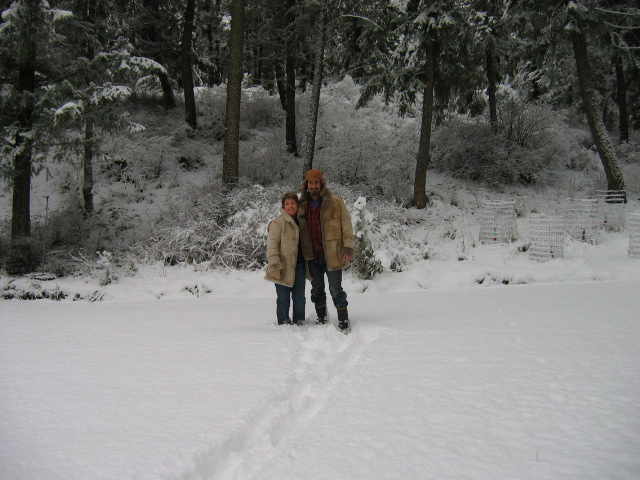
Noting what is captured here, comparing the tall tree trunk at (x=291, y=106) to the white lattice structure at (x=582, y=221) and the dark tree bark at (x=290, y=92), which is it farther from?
the white lattice structure at (x=582, y=221)

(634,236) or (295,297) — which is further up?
(634,236)

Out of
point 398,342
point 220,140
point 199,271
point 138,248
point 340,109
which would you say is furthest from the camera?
point 340,109

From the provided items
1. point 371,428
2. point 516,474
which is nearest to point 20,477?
point 371,428

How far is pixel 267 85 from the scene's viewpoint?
2569cm

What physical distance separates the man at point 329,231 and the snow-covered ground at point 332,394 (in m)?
0.48

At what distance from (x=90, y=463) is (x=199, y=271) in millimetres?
6987

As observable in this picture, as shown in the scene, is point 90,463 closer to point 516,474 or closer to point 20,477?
point 20,477

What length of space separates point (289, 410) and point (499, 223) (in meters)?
9.05

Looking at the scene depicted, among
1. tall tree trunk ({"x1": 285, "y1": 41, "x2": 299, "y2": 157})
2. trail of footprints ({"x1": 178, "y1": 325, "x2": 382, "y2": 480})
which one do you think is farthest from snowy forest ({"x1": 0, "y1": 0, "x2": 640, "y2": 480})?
tall tree trunk ({"x1": 285, "y1": 41, "x2": 299, "y2": 157})

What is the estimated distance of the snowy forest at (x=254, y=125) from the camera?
9922mm

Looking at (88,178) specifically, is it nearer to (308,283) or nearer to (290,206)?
(308,283)

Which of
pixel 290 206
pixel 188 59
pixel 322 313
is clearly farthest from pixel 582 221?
pixel 188 59

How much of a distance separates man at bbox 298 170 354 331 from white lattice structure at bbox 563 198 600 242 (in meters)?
8.02

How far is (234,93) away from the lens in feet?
35.8
